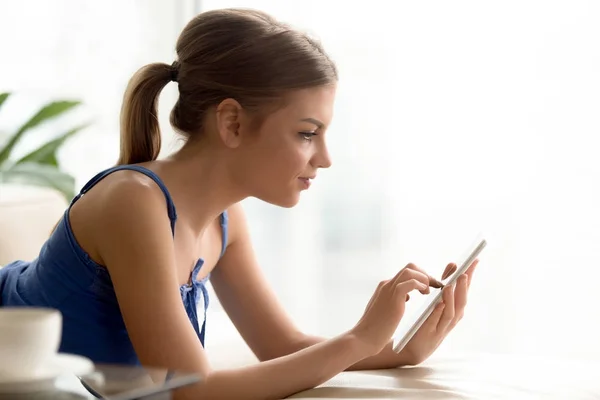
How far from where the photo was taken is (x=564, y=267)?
2.81 metres

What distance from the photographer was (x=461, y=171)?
3.00 meters

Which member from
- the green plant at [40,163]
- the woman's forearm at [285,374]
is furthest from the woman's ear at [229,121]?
the green plant at [40,163]

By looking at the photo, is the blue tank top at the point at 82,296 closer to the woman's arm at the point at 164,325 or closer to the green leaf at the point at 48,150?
the woman's arm at the point at 164,325

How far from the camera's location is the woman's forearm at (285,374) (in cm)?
117

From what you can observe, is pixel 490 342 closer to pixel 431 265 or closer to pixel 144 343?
pixel 431 265

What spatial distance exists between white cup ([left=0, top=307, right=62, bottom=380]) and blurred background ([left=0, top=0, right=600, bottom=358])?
2211mm

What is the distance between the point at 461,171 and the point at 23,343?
2.38m

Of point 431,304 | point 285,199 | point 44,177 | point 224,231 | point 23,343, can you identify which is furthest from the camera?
point 44,177

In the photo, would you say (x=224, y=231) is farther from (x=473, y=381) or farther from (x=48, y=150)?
(x=48, y=150)

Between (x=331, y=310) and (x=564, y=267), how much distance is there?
0.93 metres

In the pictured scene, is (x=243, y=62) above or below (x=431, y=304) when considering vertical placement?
above

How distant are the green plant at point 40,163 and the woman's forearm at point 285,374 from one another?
1.68 meters

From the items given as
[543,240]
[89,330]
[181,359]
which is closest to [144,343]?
[181,359]

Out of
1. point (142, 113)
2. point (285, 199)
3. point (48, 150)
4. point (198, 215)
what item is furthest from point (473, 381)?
point (48, 150)
